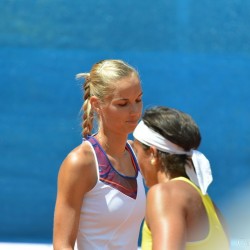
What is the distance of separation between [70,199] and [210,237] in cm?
57

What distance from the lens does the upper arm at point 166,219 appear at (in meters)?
1.93

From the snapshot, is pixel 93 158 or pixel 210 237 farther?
pixel 93 158

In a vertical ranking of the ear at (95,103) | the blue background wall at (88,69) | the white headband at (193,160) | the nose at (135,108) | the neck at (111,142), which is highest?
the blue background wall at (88,69)

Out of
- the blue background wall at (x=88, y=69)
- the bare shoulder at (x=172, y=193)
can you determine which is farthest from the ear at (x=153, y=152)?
the blue background wall at (x=88, y=69)

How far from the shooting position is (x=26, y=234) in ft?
15.5

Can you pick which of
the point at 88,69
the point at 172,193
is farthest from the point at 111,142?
the point at 88,69

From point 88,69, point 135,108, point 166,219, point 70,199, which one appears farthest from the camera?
point 88,69

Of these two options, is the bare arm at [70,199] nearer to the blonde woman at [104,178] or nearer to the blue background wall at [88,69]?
the blonde woman at [104,178]

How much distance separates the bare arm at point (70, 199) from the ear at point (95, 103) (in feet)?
0.82

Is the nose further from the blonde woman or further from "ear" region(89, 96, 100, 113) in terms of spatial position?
"ear" region(89, 96, 100, 113)

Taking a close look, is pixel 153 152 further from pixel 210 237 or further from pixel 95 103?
pixel 95 103

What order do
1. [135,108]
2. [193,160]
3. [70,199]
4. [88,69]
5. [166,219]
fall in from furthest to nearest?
[88,69]
[135,108]
[70,199]
[193,160]
[166,219]

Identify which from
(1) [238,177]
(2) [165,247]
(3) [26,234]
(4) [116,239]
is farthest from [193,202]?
(3) [26,234]

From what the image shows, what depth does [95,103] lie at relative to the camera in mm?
2607
